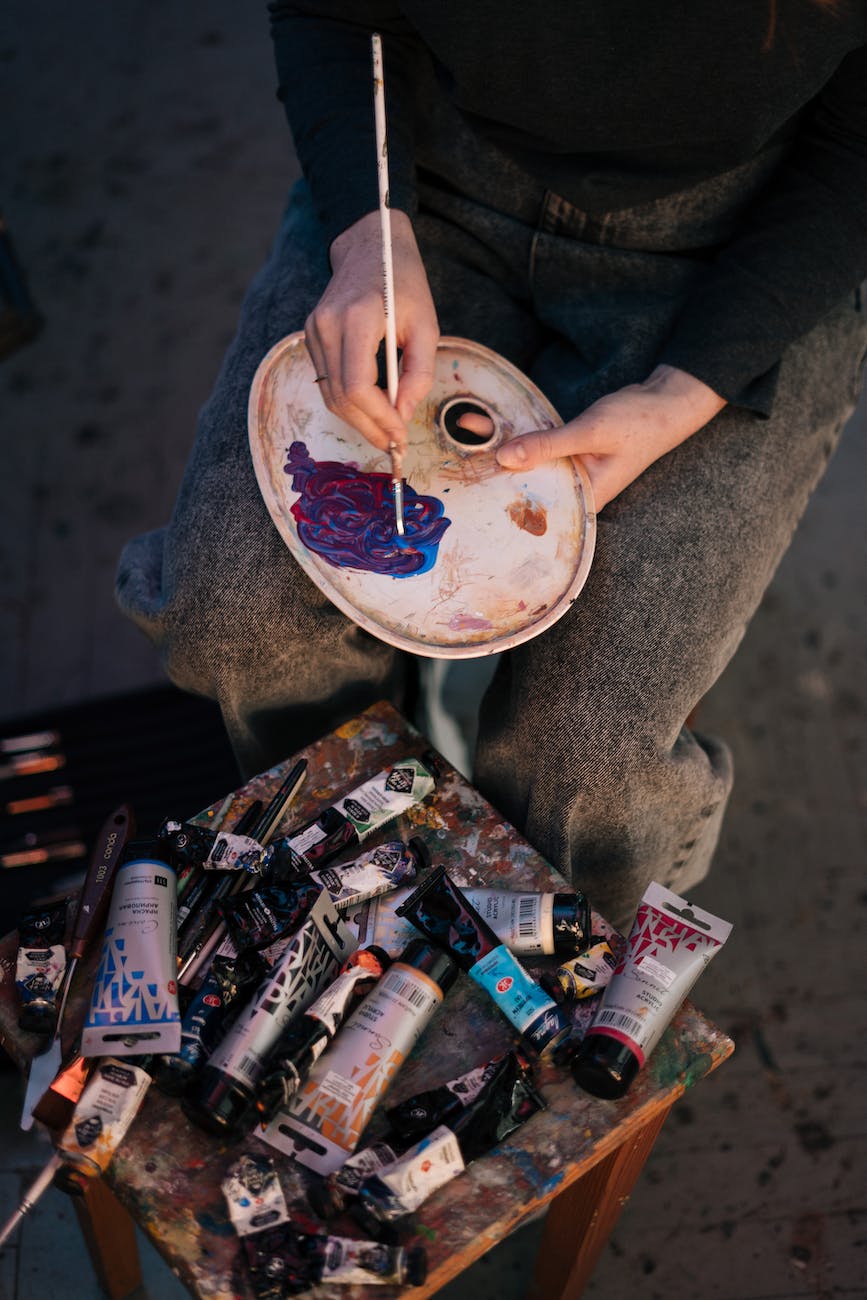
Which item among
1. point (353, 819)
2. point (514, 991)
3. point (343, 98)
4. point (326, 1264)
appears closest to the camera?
point (326, 1264)

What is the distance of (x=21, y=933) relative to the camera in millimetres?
794

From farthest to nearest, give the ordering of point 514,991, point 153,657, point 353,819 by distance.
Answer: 1. point 153,657
2. point 353,819
3. point 514,991

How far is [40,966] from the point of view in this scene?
30.5 inches

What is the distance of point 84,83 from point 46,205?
35 cm

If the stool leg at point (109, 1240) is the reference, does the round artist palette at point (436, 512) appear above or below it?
above

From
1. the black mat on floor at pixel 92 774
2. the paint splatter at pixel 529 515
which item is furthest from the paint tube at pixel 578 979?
the black mat on floor at pixel 92 774

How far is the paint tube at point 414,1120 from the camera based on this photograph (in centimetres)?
68

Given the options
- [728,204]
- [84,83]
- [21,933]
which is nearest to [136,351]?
[84,83]

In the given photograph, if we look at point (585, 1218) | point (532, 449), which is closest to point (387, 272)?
point (532, 449)

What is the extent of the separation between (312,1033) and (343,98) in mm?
789

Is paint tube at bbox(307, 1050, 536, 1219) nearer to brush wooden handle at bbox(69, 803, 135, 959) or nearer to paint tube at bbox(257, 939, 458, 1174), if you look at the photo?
paint tube at bbox(257, 939, 458, 1174)

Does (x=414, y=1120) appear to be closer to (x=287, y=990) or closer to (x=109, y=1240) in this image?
(x=287, y=990)

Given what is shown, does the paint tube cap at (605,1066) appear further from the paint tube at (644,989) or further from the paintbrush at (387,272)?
the paintbrush at (387,272)

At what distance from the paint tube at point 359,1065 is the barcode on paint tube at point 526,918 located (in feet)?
0.20
